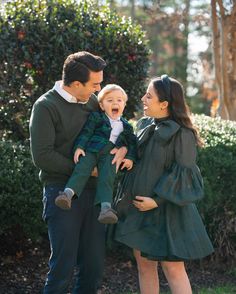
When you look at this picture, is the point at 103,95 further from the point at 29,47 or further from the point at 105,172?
the point at 29,47

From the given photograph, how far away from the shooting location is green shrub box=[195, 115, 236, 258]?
668 cm

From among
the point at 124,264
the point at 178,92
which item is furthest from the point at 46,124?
the point at 124,264

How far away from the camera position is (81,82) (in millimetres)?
4402

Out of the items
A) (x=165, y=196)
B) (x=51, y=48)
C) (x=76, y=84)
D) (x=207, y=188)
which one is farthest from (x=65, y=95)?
(x=51, y=48)

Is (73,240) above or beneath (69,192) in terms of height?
beneath

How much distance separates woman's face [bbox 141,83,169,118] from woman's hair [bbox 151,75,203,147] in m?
0.03

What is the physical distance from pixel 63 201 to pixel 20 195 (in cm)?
159

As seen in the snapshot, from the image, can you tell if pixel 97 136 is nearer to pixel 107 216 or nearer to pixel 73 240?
pixel 107 216

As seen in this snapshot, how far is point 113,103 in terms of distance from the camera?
14.8 ft

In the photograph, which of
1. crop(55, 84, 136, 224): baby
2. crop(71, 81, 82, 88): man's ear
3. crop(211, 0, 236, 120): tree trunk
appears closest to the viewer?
crop(55, 84, 136, 224): baby

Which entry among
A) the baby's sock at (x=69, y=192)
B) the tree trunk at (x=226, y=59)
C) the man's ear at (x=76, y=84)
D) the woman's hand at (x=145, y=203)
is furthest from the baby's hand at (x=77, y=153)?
the tree trunk at (x=226, y=59)

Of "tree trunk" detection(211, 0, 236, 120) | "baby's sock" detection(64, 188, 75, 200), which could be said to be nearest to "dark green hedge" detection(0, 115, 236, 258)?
"baby's sock" detection(64, 188, 75, 200)

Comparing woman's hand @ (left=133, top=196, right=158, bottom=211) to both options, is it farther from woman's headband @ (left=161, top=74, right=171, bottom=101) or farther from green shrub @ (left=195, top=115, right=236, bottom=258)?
green shrub @ (left=195, top=115, right=236, bottom=258)

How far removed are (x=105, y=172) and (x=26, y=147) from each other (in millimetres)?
2091
